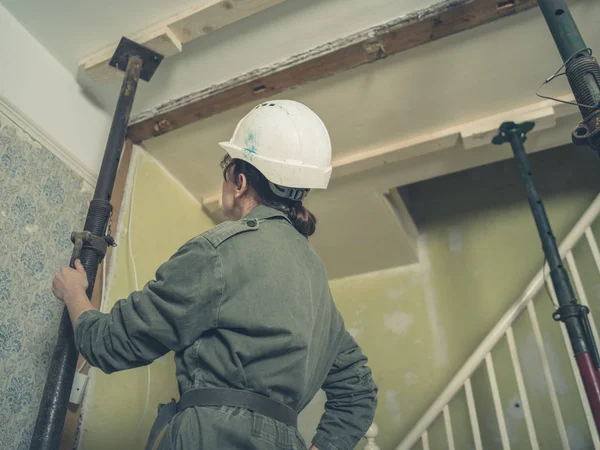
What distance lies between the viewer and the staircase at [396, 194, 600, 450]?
1.95 m

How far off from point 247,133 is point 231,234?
341 millimetres

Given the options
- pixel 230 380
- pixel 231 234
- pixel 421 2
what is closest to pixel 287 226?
pixel 231 234

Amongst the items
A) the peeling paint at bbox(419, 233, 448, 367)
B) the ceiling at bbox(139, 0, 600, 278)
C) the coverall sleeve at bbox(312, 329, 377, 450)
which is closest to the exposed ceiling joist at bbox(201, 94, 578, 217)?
the ceiling at bbox(139, 0, 600, 278)

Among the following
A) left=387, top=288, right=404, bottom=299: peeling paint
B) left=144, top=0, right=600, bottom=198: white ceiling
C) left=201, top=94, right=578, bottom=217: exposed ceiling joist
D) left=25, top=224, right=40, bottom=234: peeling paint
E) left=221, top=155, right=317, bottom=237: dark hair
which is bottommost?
left=221, top=155, right=317, bottom=237: dark hair

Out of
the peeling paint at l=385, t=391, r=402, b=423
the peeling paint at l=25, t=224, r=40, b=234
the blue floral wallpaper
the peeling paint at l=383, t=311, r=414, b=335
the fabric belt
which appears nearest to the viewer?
the fabric belt

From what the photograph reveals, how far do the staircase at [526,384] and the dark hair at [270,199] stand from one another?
1.12 m

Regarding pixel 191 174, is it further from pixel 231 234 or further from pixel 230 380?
pixel 230 380

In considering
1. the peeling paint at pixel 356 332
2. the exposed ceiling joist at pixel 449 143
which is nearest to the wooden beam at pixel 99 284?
the exposed ceiling joist at pixel 449 143

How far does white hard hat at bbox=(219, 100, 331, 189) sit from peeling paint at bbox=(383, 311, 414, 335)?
1.48m

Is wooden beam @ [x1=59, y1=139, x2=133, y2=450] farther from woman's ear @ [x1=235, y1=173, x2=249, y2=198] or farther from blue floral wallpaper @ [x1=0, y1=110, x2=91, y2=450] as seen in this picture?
woman's ear @ [x1=235, y1=173, x2=249, y2=198]

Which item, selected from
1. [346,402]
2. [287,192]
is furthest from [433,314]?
[287,192]

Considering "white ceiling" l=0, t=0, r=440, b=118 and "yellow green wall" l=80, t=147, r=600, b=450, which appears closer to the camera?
"white ceiling" l=0, t=0, r=440, b=118

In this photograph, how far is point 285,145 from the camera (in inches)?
45.9

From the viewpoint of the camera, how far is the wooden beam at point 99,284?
1421 mm
